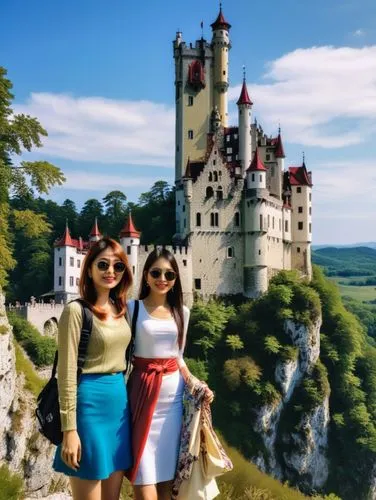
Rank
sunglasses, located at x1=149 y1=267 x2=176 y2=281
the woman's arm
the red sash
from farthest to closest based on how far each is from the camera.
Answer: sunglasses, located at x1=149 y1=267 x2=176 y2=281 → the red sash → the woman's arm

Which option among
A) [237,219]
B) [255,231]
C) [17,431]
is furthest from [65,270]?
[17,431]

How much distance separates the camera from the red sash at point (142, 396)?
22.7ft

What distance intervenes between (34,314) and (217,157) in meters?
20.6

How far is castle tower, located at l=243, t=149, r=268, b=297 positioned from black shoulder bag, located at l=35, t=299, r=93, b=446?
46.2m

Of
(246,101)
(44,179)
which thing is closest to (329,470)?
(246,101)

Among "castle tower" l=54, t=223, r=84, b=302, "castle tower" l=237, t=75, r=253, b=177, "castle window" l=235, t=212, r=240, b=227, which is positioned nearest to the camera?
"castle tower" l=54, t=223, r=84, b=302

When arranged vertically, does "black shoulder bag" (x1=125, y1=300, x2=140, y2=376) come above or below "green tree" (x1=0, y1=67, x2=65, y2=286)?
below

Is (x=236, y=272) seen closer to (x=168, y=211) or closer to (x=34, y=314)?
(x=168, y=211)

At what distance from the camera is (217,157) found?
51812 mm

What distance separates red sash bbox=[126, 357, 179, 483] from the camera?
693cm

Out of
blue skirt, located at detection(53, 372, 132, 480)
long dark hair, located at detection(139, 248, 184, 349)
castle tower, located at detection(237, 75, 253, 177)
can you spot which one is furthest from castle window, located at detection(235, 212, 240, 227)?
blue skirt, located at detection(53, 372, 132, 480)

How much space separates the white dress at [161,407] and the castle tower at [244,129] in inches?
1934

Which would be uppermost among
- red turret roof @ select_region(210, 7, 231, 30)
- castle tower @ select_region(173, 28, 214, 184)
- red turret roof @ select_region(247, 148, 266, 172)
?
red turret roof @ select_region(210, 7, 231, 30)

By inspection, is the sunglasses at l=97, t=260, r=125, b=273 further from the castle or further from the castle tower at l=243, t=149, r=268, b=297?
the castle tower at l=243, t=149, r=268, b=297
